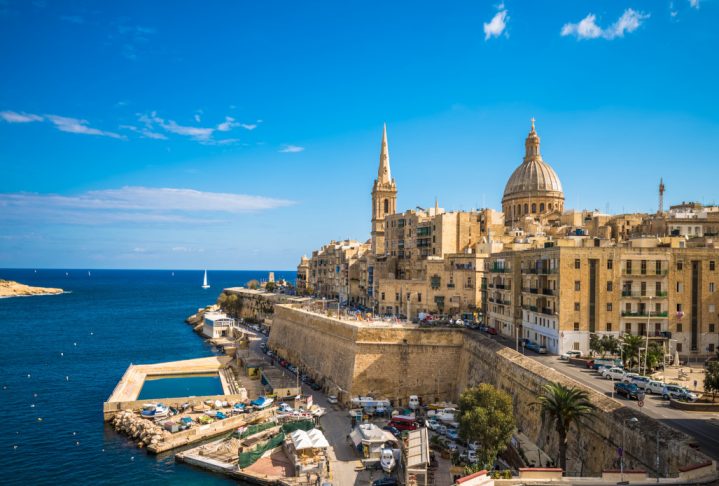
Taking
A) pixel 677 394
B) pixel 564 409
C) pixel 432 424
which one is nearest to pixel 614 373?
pixel 677 394

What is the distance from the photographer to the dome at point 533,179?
68125 millimetres

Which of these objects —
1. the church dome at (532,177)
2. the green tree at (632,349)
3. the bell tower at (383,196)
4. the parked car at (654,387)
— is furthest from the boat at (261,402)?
the church dome at (532,177)

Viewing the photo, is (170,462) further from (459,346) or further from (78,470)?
(459,346)

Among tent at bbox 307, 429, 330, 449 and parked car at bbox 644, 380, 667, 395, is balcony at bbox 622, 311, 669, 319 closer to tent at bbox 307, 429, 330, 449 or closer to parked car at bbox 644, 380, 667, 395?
parked car at bbox 644, 380, 667, 395

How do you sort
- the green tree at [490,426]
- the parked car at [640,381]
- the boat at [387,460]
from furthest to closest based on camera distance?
the boat at [387,460] → the parked car at [640,381] → the green tree at [490,426]

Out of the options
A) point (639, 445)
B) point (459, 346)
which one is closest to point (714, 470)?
point (639, 445)

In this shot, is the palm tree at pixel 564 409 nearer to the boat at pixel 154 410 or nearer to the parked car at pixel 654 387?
the parked car at pixel 654 387

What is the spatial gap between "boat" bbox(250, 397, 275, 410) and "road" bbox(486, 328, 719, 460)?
21.2 m

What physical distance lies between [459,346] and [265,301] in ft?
158

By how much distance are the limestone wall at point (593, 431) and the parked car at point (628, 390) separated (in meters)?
2.12

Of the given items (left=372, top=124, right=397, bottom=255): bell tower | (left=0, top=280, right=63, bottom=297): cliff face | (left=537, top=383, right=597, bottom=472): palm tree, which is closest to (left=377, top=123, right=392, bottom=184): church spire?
(left=372, top=124, right=397, bottom=255): bell tower

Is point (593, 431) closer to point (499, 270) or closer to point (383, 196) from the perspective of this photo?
point (499, 270)

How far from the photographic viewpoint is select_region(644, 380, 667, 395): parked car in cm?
2334

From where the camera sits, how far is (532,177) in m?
68.8
